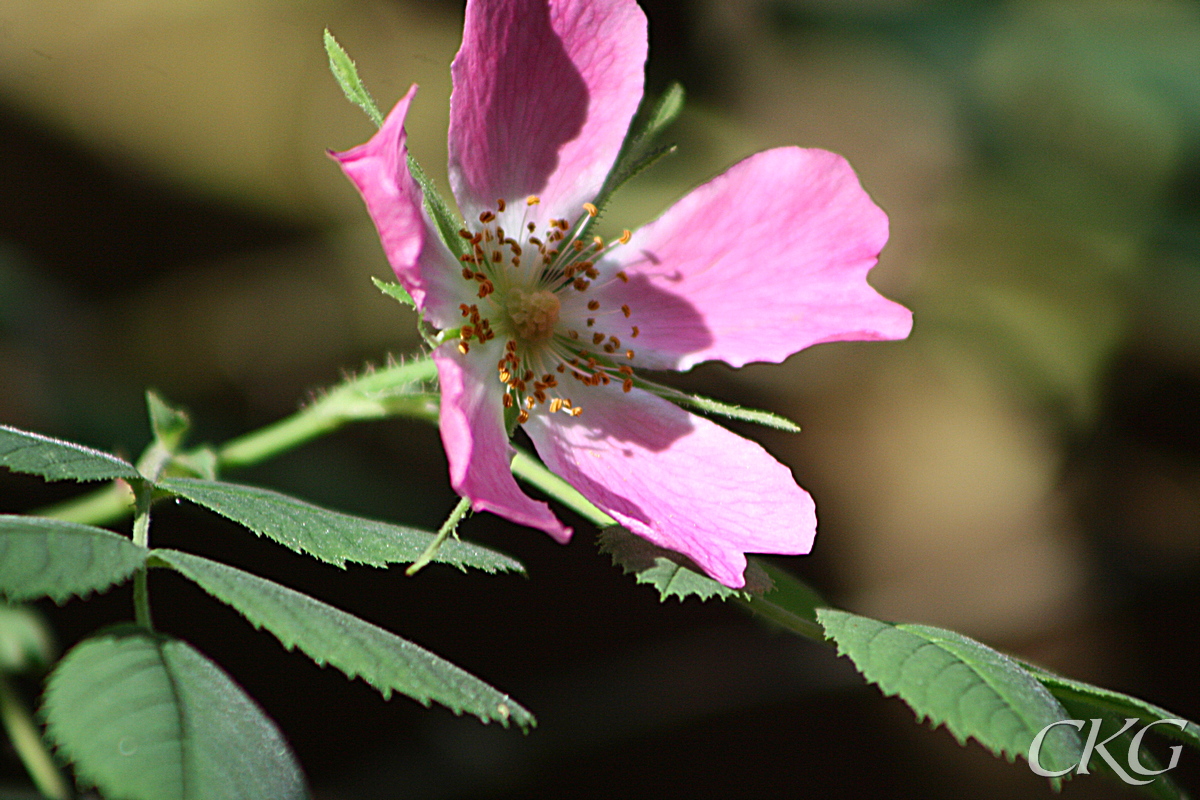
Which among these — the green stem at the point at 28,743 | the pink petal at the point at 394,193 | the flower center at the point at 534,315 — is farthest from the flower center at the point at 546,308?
the green stem at the point at 28,743

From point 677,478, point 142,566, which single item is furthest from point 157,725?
point 677,478

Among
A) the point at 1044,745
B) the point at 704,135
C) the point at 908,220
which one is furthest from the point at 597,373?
the point at 908,220

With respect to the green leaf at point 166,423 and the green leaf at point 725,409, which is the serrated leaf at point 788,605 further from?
the green leaf at point 166,423

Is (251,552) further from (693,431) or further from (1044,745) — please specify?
(1044,745)

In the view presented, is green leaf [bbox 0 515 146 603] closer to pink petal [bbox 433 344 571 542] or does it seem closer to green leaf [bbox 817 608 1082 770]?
pink petal [bbox 433 344 571 542]

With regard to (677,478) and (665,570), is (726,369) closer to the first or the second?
(677,478)

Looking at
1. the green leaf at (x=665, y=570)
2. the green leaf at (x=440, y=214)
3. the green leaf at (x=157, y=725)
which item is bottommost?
the green leaf at (x=157, y=725)
